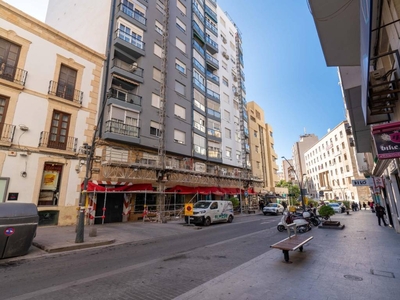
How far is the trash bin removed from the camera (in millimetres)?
6737

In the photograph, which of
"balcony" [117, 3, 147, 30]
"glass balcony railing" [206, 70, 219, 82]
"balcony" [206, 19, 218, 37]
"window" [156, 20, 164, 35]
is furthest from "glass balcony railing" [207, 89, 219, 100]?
"balcony" [117, 3, 147, 30]

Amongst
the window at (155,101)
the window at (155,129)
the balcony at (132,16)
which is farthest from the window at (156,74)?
the window at (155,129)

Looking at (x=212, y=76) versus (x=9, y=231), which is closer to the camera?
(x=9, y=231)

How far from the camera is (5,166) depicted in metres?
12.4

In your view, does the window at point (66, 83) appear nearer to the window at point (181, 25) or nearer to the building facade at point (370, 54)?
the building facade at point (370, 54)

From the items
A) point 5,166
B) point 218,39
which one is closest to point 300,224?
point 5,166

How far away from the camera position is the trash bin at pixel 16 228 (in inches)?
265

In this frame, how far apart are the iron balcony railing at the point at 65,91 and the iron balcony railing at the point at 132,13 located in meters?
9.86

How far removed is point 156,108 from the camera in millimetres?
21609

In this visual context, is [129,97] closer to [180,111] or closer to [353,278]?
[180,111]

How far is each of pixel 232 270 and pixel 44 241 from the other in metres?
8.45

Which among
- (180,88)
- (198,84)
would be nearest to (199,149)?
(180,88)

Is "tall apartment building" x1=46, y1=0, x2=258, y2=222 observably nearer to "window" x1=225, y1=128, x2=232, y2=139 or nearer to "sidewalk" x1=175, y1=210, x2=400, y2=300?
"window" x1=225, y1=128, x2=232, y2=139

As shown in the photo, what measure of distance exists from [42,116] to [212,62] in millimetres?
26586
